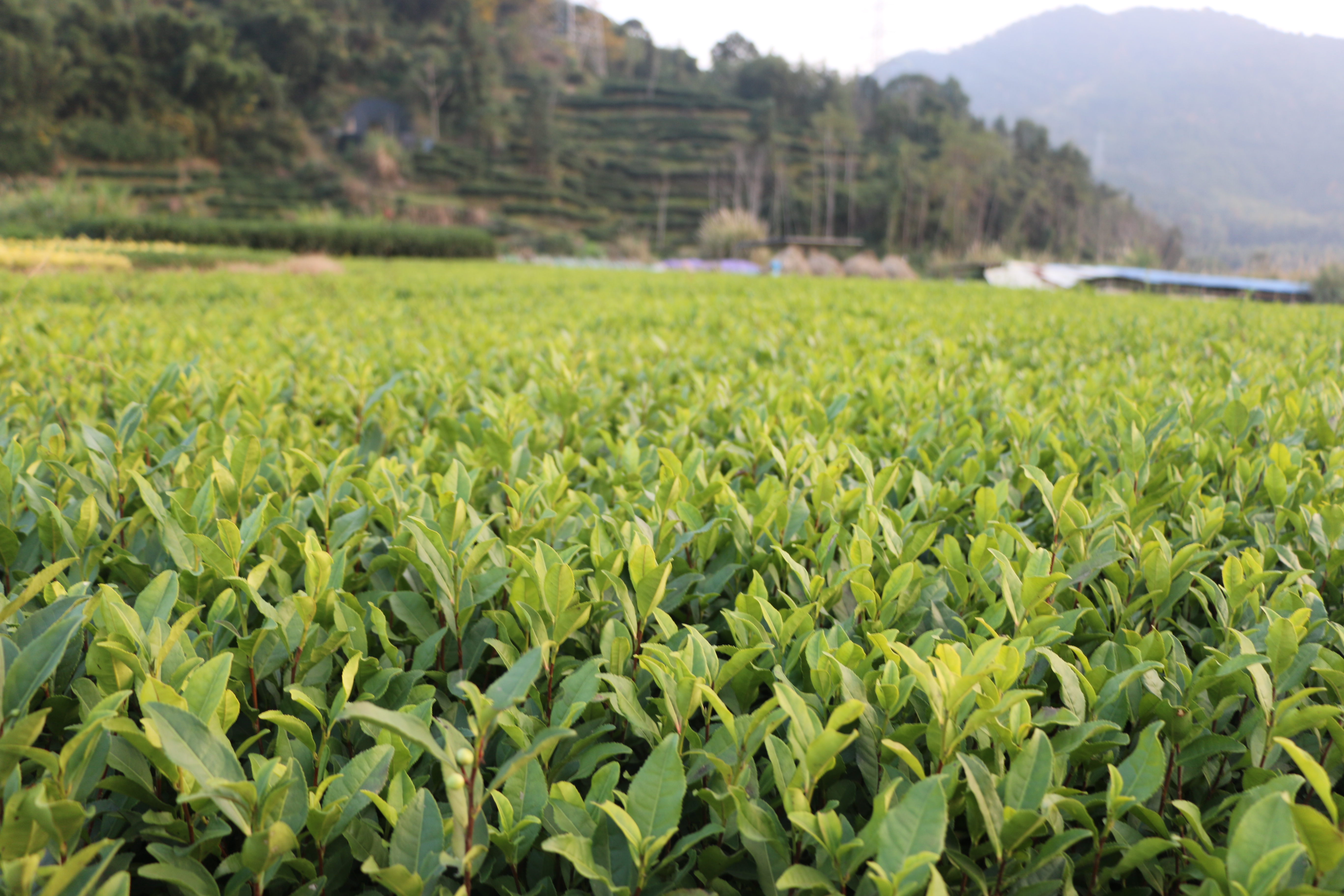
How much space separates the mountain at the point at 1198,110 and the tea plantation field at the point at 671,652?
2291 inches

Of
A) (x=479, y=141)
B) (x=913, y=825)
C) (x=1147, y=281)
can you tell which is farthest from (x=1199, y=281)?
(x=479, y=141)

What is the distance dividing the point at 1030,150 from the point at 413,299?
70.7 m

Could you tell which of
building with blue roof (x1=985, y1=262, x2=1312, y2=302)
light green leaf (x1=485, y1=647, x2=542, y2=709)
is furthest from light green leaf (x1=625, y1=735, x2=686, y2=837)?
building with blue roof (x1=985, y1=262, x2=1312, y2=302)

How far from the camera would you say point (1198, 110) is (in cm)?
10719

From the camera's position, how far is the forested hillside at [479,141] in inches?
1770

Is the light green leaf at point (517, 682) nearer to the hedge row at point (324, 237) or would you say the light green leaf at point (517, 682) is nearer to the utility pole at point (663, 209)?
the hedge row at point (324, 237)

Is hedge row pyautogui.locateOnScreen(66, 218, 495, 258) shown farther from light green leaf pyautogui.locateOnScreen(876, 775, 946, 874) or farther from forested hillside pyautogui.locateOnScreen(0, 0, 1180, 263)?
light green leaf pyautogui.locateOnScreen(876, 775, 946, 874)

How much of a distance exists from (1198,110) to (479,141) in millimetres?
108054

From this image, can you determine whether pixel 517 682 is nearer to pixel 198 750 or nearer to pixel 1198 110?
pixel 198 750

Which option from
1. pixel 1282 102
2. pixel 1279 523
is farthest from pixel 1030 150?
pixel 1279 523

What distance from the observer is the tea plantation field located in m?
0.79

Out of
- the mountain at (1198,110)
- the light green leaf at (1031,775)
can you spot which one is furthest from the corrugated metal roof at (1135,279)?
the mountain at (1198,110)

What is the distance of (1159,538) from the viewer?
4.17 feet

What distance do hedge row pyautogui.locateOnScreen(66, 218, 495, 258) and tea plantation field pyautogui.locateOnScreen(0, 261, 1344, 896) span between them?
28.6m
